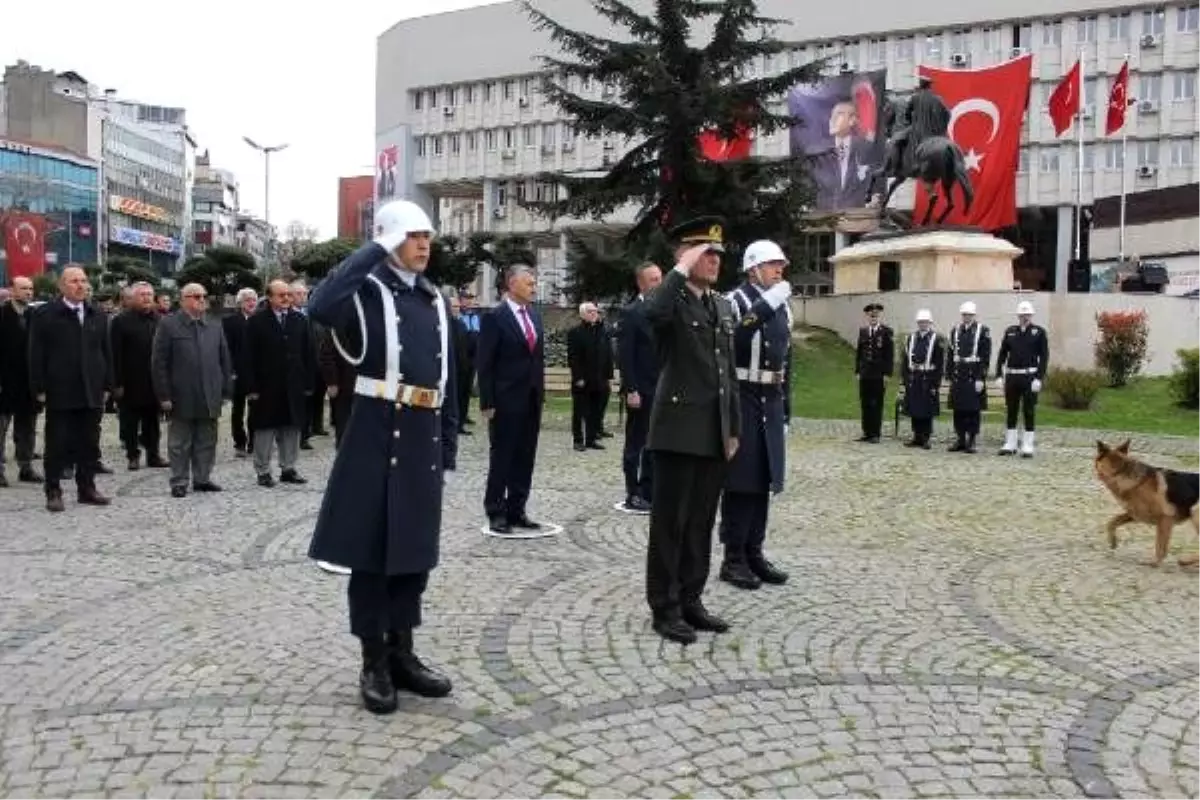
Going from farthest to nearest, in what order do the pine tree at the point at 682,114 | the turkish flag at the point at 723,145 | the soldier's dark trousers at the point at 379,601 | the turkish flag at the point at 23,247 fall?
the turkish flag at the point at 23,247 < the turkish flag at the point at 723,145 < the pine tree at the point at 682,114 < the soldier's dark trousers at the point at 379,601

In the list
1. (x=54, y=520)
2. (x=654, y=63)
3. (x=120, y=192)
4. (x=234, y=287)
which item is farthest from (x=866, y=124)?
(x=120, y=192)

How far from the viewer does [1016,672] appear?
515 cm

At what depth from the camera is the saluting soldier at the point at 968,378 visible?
14.5m

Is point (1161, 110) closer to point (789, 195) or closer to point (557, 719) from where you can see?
point (789, 195)

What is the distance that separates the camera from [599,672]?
502cm

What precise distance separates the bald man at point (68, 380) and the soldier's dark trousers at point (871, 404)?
1022 cm

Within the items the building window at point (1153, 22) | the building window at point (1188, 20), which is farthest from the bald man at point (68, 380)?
the building window at point (1188, 20)

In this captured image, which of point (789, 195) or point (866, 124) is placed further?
point (866, 124)

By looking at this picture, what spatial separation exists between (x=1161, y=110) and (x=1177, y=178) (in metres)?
3.91

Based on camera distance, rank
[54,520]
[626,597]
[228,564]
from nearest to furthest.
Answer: [626,597] → [228,564] → [54,520]

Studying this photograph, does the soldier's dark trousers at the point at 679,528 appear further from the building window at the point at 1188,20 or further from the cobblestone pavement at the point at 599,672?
the building window at the point at 1188,20

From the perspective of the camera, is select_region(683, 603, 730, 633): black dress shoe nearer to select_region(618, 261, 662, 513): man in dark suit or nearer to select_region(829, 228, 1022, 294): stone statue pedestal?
select_region(618, 261, 662, 513): man in dark suit

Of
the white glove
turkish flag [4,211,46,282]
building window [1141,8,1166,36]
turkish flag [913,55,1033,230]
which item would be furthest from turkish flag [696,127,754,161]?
turkish flag [4,211,46,282]

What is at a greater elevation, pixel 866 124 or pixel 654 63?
pixel 866 124
